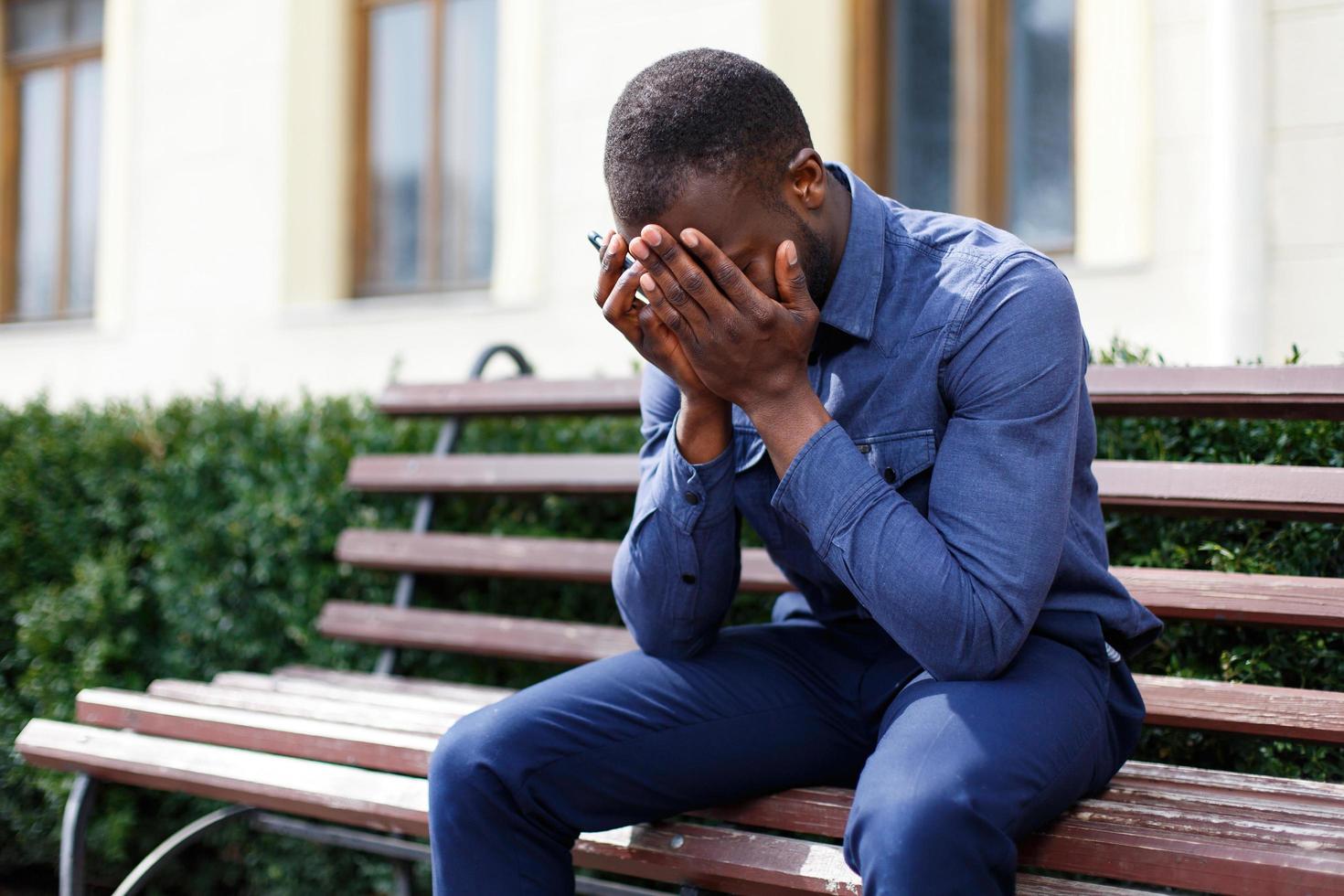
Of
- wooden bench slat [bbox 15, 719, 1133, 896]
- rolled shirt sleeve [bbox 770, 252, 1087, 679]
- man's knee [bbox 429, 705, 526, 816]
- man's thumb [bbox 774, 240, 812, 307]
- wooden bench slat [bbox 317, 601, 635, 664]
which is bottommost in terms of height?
wooden bench slat [bbox 15, 719, 1133, 896]

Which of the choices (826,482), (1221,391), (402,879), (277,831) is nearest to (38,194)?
(277,831)

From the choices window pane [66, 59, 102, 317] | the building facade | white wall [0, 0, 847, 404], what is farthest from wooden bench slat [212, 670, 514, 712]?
window pane [66, 59, 102, 317]

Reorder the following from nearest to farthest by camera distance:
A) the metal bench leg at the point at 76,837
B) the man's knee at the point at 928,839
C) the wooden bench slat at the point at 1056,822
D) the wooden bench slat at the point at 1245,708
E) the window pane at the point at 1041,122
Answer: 1. the man's knee at the point at 928,839
2. the wooden bench slat at the point at 1056,822
3. the wooden bench slat at the point at 1245,708
4. the metal bench leg at the point at 76,837
5. the window pane at the point at 1041,122

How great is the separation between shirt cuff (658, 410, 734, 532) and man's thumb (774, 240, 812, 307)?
0.94 feet

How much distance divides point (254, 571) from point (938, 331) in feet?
8.39

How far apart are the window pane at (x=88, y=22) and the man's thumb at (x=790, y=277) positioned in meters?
7.10

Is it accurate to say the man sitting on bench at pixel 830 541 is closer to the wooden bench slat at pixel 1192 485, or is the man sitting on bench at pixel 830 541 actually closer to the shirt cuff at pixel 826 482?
the shirt cuff at pixel 826 482

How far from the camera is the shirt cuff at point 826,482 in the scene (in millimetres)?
1898

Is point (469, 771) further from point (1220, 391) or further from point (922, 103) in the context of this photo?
point (922, 103)

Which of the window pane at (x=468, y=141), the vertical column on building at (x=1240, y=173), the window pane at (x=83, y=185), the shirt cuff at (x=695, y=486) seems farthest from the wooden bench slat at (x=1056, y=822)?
the window pane at (x=83, y=185)

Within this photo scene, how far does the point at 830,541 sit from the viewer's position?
191 centimetres

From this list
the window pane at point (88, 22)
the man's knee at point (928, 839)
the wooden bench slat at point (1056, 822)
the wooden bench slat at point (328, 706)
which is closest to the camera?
the man's knee at point (928, 839)

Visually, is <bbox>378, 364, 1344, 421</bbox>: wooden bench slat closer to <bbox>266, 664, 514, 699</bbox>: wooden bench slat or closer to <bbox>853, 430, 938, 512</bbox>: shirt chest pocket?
<bbox>853, 430, 938, 512</bbox>: shirt chest pocket

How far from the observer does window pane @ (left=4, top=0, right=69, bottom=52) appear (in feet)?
26.1
